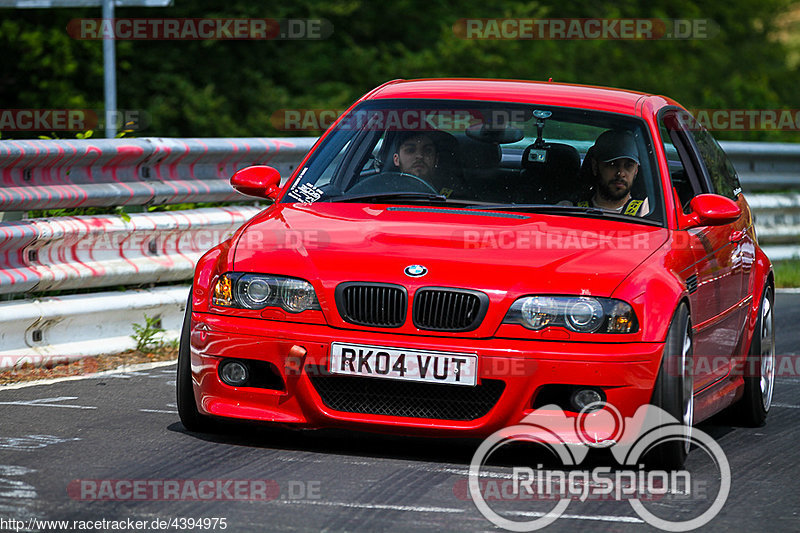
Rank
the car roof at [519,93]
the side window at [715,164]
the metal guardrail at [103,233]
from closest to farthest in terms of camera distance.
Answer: the car roof at [519,93] < the side window at [715,164] < the metal guardrail at [103,233]

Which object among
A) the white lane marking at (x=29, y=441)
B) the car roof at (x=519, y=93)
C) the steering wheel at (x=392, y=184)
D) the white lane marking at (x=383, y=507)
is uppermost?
the car roof at (x=519, y=93)

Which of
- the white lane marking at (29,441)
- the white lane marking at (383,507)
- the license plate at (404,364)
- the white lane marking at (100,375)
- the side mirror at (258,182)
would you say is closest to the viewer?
the white lane marking at (383,507)

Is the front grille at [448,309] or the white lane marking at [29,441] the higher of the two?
the front grille at [448,309]

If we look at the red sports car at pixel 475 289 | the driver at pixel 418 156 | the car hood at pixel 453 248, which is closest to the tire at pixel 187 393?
the red sports car at pixel 475 289

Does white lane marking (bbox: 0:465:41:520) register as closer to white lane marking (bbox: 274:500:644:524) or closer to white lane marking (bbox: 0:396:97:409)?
white lane marking (bbox: 274:500:644:524)

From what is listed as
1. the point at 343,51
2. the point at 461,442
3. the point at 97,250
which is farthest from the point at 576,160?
the point at 343,51

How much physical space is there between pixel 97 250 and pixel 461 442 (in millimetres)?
3051

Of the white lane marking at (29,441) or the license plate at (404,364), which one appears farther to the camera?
the white lane marking at (29,441)

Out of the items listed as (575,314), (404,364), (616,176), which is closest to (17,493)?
(404,364)

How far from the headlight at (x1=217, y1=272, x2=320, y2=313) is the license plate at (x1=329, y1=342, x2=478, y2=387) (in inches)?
9.7

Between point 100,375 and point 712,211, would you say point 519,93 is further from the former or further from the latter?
point 100,375

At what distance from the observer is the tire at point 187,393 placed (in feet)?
20.4

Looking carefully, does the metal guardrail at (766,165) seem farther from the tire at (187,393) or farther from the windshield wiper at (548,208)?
the tire at (187,393)

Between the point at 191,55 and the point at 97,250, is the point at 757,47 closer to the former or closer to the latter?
the point at 191,55
